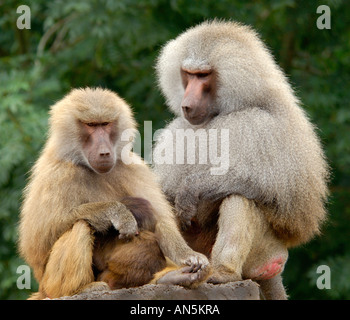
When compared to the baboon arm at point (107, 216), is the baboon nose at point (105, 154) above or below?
above

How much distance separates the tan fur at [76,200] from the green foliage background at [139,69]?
9.07 ft

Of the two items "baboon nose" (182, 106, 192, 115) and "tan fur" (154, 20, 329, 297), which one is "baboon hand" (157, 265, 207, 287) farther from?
"baboon nose" (182, 106, 192, 115)

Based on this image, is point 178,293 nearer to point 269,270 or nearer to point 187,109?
point 269,270

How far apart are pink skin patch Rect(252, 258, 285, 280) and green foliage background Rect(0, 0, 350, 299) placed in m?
2.96

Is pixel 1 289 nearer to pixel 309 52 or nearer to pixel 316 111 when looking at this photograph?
pixel 316 111

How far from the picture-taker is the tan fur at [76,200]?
4148 mm

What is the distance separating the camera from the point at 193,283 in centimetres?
412

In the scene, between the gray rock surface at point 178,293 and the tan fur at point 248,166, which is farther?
the tan fur at point 248,166

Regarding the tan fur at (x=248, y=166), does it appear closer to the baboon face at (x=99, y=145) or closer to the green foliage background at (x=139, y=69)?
the baboon face at (x=99, y=145)

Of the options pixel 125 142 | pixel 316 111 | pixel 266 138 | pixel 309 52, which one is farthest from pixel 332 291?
pixel 125 142

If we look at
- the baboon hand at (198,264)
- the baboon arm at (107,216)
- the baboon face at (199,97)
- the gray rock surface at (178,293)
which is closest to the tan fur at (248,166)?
the baboon face at (199,97)

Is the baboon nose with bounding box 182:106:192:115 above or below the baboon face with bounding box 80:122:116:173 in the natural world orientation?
above

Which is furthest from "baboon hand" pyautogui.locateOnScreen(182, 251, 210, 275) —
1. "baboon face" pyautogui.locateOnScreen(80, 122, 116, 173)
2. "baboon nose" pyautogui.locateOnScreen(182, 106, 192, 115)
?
"baboon nose" pyautogui.locateOnScreen(182, 106, 192, 115)

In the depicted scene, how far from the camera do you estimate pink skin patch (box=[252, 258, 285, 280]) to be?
497 centimetres
